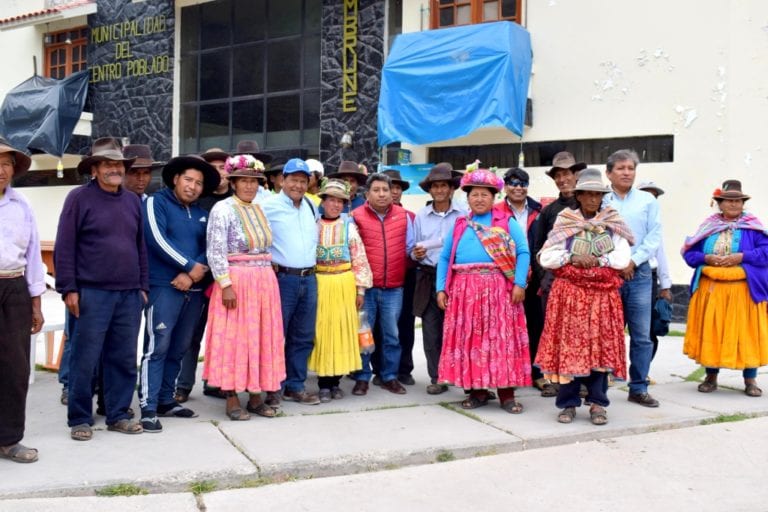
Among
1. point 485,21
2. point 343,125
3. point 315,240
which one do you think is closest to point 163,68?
point 343,125

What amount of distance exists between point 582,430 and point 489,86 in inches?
280

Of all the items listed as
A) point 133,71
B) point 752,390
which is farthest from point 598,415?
point 133,71

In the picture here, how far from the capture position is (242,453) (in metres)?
4.71

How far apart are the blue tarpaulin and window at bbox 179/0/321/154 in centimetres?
281

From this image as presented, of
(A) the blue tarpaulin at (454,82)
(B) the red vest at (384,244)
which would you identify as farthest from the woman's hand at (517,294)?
(A) the blue tarpaulin at (454,82)

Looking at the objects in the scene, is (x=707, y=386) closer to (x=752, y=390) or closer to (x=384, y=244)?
(x=752, y=390)

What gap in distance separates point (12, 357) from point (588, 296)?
3.77 metres

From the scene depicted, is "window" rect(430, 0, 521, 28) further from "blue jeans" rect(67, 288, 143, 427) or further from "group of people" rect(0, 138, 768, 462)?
"blue jeans" rect(67, 288, 143, 427)

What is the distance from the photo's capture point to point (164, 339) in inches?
214

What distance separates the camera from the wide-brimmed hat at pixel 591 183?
5.45 meters

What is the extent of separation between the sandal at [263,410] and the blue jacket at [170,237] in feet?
3.65

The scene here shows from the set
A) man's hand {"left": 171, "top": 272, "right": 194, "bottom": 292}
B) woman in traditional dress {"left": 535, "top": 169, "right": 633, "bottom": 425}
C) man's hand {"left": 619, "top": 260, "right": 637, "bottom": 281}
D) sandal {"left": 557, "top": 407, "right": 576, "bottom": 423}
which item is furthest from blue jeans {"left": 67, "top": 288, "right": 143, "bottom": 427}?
man's hand {"left": 619, "top": 260, "right": 637, "bottom": 281}

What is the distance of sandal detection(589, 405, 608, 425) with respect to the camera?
5566mm

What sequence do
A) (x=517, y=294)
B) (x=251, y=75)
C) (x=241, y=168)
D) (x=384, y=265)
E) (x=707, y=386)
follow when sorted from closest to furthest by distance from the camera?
(x=241, y=168) → (x=517, y=294) → (x=384, y=265) → (x=707, y=386) → (x=251, y=75)
